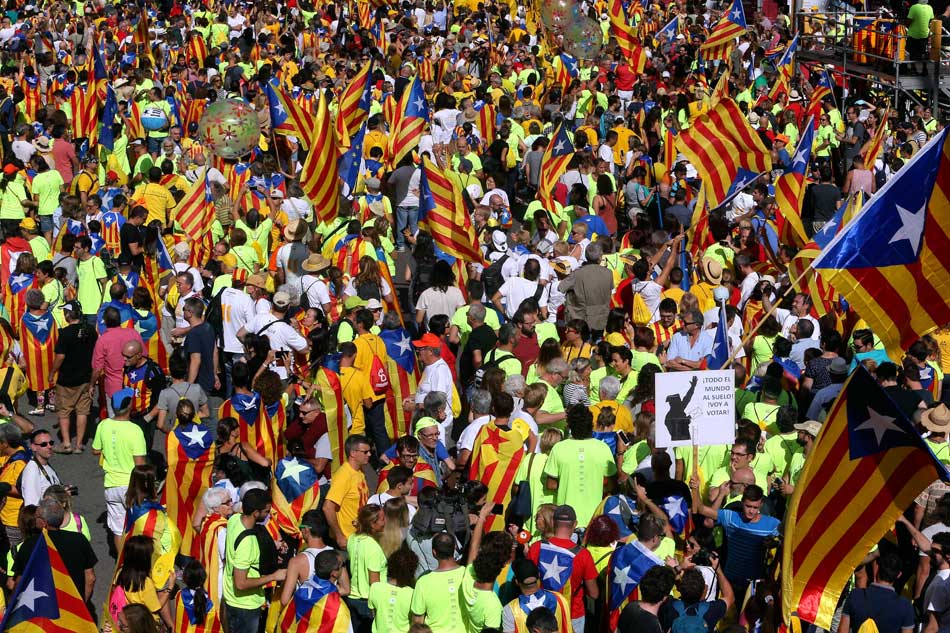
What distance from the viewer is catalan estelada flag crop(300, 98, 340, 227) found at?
15.9 meters

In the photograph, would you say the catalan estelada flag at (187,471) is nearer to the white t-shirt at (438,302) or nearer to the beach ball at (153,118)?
the white t-shirt at (438,302)

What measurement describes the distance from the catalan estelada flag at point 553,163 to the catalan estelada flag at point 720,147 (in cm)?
Result: 173

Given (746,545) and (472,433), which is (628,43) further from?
(746,545)

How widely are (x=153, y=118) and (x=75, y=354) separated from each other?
7824 mm

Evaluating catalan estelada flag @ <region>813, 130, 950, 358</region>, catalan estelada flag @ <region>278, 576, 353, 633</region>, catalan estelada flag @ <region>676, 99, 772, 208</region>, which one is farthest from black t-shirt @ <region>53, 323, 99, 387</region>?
catalan estelada flag @ <region>813, 130, 950, 358</region>

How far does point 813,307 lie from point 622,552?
16.5 feet

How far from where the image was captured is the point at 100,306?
14.4 m

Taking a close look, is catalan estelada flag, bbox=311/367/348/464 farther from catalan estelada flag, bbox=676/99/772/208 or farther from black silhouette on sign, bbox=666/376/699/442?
catalan estelada flag, bbox=676/99/772/208

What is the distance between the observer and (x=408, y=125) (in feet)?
60.0

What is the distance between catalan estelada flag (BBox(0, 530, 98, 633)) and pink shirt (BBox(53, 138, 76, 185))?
11.7 m

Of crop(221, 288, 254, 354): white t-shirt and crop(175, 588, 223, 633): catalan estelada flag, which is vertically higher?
crop(221, 288, 254, 354): white t-shirt

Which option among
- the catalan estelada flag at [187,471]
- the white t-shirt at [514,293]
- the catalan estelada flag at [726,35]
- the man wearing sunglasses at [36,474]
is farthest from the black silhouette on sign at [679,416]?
the catalan estelada flag at [726,35]

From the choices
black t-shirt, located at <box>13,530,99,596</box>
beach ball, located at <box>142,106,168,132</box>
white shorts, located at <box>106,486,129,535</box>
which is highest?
beach ball, located at <box>142,106,168,132</box>

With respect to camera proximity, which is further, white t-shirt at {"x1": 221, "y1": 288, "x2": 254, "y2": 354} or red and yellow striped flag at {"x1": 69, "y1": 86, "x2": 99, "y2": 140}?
red and yellow striped flag at {"x1": 69, "y1": 86, "x2": 99, "y2": 140}
